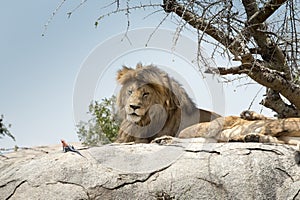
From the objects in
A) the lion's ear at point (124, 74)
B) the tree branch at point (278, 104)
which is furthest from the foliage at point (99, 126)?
the tree branch at point (278, 104)

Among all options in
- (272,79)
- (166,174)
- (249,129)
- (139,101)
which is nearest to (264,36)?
(272,79)

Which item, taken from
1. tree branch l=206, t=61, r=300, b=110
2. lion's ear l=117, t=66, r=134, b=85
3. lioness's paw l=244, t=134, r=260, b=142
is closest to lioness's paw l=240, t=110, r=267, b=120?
tree branch l=206, t=61, r=300, b=110

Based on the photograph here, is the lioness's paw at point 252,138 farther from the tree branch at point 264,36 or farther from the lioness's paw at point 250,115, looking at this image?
the tree branch at point 264,36

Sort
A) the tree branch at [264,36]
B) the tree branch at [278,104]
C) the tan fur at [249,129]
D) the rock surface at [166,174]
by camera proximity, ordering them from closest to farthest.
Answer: the rock surface at [166,174] → the tan fur at [249,129] → the tree branch at [264,36] → the tree branch at [278,104]

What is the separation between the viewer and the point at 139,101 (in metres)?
4.17

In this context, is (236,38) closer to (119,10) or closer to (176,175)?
(119,10)

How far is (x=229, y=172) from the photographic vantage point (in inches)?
131

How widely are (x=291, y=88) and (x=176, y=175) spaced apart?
1.53m

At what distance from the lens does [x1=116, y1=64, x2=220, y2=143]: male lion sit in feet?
13.8

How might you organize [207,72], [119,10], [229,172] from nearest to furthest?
[229,172]
[119,10]
[207,72]

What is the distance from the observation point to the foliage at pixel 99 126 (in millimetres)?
5243

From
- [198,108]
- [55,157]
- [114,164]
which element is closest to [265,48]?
[198,108]

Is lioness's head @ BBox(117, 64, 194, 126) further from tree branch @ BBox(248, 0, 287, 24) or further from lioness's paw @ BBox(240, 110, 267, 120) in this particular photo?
tree branch @ BBox(248, 0, 287, 24)

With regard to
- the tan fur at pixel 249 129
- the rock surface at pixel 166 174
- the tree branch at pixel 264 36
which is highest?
the tree branch at pixel 264 36
